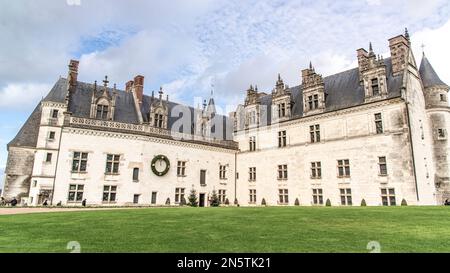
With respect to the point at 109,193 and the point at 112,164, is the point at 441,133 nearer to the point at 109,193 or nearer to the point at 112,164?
the point at 112,164

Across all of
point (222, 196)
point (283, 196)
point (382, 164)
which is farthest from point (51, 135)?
point (382, 164)

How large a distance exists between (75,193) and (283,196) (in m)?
20.7

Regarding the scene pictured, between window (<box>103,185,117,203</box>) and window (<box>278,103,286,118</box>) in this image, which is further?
window (<box>278,103,286,118</box>)

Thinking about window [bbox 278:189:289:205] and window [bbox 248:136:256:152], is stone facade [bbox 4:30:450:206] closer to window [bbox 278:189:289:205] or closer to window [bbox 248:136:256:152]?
window [bbox 278:189:289:205]

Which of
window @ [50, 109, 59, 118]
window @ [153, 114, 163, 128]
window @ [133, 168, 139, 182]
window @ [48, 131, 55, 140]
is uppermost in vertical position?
window @ [153, 114, 163, 128]

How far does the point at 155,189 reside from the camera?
30.4m

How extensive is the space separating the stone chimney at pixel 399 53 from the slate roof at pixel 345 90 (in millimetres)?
707

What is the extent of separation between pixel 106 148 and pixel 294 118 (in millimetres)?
19766

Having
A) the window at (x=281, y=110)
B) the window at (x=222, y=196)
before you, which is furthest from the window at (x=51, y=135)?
the window at (x=281, y=110)

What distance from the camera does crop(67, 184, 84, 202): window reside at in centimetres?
2664

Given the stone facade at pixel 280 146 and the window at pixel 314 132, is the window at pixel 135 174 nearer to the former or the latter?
the stone facade at pixel 280 146

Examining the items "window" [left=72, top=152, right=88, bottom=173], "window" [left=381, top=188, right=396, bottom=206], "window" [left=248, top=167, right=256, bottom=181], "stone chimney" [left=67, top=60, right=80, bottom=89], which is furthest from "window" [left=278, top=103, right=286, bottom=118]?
"stone chimney" [left=67, top=60, right=80, bottom=89]

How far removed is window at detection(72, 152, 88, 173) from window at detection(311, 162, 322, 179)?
2193cm

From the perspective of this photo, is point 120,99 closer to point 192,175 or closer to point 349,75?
point 192,175
